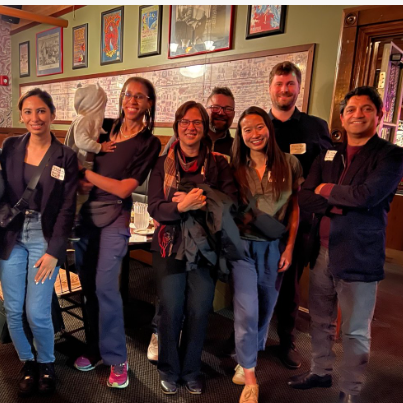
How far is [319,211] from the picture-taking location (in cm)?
166

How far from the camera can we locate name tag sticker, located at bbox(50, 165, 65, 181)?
160 cm

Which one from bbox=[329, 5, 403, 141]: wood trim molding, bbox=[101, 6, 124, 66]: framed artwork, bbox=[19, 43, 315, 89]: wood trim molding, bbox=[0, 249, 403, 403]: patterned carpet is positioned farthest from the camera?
bbox=[101, 6, 124, 66]: framed artwork

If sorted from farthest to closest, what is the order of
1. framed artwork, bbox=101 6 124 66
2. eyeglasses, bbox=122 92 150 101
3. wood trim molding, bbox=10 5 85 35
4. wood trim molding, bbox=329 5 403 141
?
framed artwork, bbox=101 6 124 66
wood trim molding, bbox=10 5 85 35
wood trim molding, bbox=329 5 403 141
eyeglasses, bbox=122 92 150 101

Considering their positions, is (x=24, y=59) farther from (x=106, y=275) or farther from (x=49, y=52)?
(x=106, y=275)

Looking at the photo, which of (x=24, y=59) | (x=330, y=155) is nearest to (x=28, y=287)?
(x=330, y=155)

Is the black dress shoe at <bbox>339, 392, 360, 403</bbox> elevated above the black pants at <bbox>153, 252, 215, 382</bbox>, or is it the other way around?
the black pants at <bbox>153, 252, 215, 382</bbox>

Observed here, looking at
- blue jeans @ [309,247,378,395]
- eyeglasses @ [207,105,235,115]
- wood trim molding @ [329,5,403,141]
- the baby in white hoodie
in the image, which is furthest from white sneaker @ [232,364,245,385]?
wood trim molding @ [329,5,403,141]

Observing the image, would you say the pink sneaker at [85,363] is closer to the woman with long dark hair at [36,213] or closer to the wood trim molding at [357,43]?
the woman with long dark hair at [36,213]

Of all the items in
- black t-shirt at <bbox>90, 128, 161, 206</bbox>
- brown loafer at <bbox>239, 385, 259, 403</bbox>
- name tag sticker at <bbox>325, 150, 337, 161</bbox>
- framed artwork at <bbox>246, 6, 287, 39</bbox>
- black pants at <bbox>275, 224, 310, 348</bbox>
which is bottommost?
brown loafer at <bbox>239, 385, 259, 403</bbox>

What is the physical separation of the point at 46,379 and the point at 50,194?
957 mm

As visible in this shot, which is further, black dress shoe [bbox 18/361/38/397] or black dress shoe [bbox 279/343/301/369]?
black dress shoe [bbox 279/343/301/369]


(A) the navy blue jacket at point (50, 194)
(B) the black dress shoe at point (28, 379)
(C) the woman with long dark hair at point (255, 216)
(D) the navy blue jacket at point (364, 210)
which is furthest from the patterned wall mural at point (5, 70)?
(D) the navy blue jacket at point (364, 210)

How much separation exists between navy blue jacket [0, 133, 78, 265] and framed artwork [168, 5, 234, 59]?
2.19 metres

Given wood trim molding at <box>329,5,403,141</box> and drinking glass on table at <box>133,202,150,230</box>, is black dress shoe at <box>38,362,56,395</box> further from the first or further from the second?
wood trim molding at <box>329,5,403,141</box>
